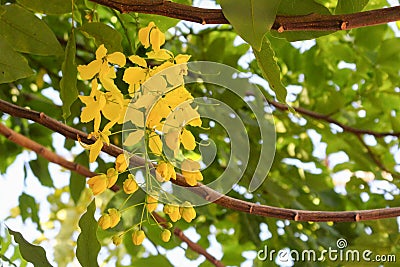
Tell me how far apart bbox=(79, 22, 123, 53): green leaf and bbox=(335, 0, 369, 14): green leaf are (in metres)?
0.14

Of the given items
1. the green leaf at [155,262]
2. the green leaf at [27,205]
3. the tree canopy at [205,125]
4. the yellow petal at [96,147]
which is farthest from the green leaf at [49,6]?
the green leaf at [27,205]

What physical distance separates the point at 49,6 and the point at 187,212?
0.54 feet

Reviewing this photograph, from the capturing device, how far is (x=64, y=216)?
1.02m

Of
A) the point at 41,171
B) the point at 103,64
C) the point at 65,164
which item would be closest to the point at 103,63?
the point at 103,64

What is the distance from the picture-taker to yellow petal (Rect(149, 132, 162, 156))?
0.37 meters

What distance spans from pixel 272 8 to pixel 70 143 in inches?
15.8

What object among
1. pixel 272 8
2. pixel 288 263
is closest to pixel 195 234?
pixel 288 263

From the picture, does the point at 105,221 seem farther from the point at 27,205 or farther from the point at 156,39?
the point at 27,205

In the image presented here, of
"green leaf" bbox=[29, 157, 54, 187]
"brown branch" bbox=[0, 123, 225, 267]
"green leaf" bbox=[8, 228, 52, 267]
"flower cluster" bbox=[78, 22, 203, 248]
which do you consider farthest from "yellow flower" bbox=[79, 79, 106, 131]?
"green leaf" bbox=[29, 157, 54, 187]

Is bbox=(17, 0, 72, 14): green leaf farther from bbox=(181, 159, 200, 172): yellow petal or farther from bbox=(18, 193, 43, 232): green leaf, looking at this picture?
bbox=(18, 193, 43, 232): green leaf

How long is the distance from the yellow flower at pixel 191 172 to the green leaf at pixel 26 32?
0.40 ft

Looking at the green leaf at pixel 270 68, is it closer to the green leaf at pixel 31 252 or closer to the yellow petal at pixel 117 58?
the yellow petal at pixel 117 58

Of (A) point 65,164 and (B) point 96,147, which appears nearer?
(B) point 96,147

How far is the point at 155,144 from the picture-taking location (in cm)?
37
